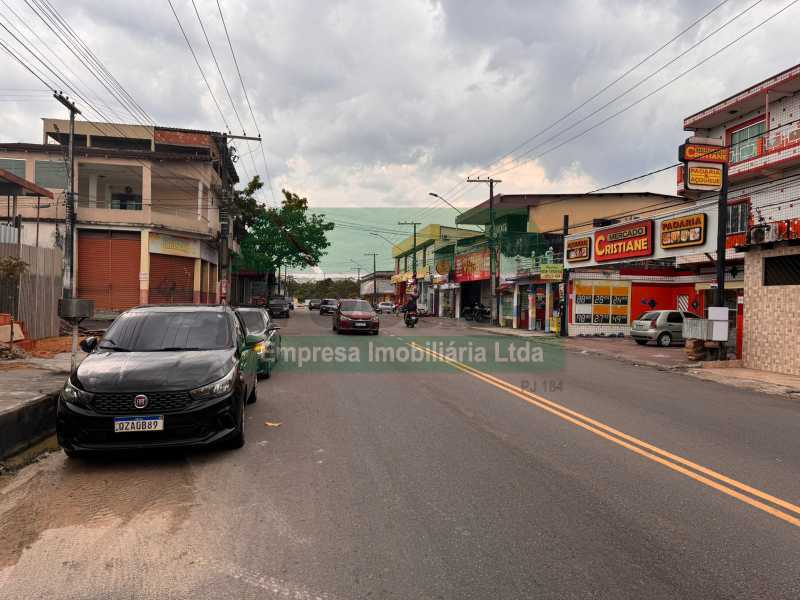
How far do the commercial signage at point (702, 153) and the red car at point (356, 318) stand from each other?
46.2ft

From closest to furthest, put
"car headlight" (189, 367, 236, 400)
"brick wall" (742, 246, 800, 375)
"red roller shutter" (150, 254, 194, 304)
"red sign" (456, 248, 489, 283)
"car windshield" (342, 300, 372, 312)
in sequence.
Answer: "car headlight" (189, 367, 236, 400)
"brick wall" (742, 246, 800, 375)
"car windshield" (342, 300, 372, 312)
"red roller shutter" (150, 254, 194, 304)
"red sign" (456, 248, 489, 283)

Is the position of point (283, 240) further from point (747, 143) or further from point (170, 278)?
point (747, 143)

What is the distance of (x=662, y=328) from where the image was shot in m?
24.5

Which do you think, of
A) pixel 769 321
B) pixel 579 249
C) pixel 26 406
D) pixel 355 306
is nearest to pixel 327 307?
pixel 355 306

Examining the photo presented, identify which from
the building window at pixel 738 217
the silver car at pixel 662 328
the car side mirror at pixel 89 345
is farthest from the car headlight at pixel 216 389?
the building window at pixel 738 217

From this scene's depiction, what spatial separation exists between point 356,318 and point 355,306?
0.90m

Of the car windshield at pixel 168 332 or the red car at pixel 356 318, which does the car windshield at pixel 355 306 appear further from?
the car windshield at pixel 168 332

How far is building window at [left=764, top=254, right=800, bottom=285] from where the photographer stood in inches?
599

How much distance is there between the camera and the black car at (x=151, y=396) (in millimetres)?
5449

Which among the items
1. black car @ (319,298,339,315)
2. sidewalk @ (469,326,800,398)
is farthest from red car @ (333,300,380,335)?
black car @ (319,298,339,315)

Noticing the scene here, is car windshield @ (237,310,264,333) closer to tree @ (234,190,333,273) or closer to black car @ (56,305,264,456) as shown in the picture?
black car @ (56,305,264,456)

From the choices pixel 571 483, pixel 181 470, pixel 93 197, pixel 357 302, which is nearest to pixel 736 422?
pixel 571 483

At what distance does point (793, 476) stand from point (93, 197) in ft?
114

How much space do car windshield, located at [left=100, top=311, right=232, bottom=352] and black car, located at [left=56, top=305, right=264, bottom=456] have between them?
0.08 ft
